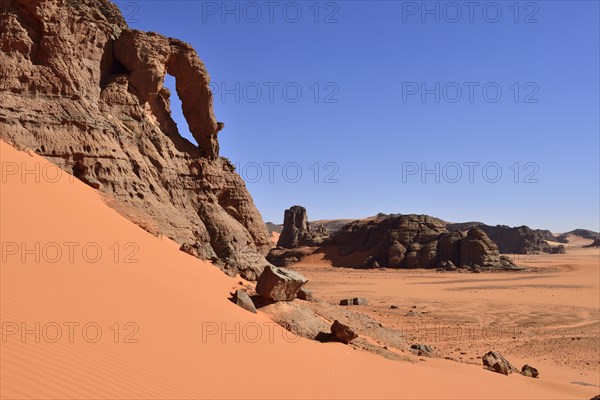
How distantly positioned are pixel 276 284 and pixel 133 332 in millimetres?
4844

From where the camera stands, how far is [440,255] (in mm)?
48906

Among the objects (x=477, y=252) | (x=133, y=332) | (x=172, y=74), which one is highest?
(x=172, y=74)

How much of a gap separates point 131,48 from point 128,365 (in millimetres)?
12738

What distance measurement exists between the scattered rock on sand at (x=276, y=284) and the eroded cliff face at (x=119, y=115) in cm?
298

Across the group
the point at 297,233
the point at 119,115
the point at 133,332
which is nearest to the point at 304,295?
the point at 119,115

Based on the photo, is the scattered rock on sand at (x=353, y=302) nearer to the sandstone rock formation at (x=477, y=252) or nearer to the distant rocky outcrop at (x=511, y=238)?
the sandstone rock formation at (x=477, y=252)

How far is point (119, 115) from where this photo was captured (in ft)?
49.6

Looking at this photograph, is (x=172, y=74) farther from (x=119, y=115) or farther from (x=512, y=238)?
(x=512, y=238)

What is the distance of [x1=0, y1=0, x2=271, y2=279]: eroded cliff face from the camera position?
12734 millimetres

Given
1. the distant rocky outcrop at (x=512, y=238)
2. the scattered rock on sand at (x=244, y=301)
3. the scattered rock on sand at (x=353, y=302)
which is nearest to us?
the scattered rock on sand at (x=244, y=301)

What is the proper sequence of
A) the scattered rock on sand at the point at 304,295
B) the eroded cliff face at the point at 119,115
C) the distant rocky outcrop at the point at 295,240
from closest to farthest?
the eroded cliff face at the point at 119,115
the scattered rock on sand at the point at 304,295
the distant rocky outcrop at the point at 295,240

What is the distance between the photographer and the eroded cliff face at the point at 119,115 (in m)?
12.7

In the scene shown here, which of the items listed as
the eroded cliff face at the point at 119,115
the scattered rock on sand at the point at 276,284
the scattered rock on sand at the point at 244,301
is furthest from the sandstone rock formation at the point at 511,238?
the scattered rock on sand at the point at 244,301

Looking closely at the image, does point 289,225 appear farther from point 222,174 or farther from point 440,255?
point 222,174
